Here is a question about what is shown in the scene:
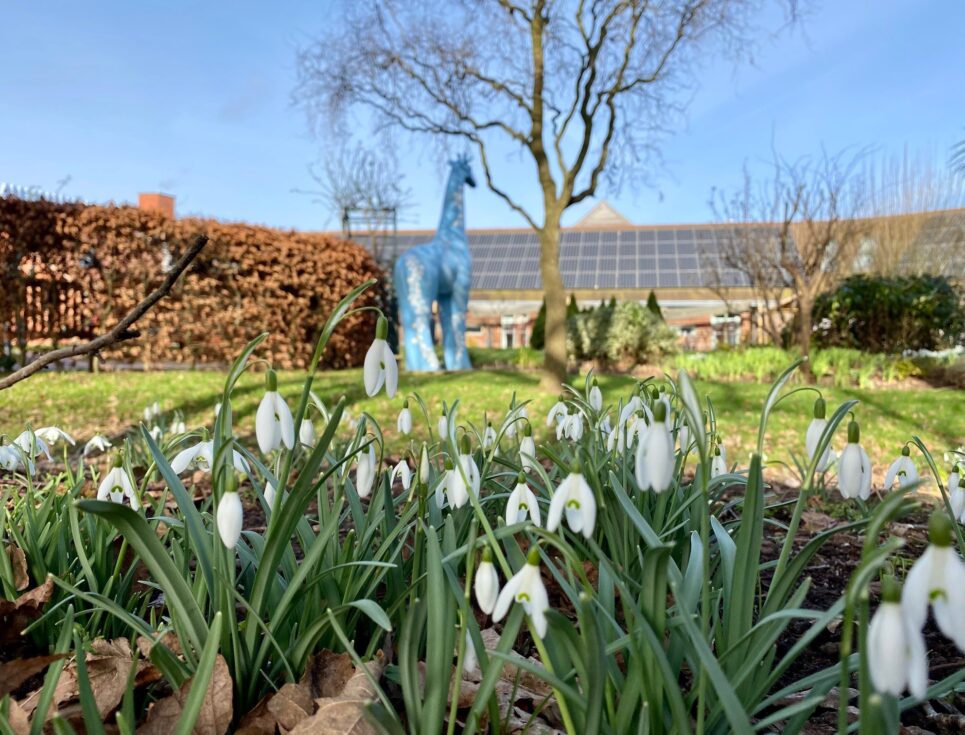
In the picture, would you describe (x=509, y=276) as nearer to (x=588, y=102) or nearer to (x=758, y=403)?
(x=588, y=102)

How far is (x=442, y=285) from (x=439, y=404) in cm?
385

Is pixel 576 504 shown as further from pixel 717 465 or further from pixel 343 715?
pixel 717 465

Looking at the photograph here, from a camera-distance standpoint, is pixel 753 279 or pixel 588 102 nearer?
pixel 588 102

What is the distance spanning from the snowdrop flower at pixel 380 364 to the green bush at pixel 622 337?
→ 1178 centimetres

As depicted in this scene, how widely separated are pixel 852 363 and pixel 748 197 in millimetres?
4553

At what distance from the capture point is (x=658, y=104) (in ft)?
34.9

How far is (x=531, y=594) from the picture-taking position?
98 cm

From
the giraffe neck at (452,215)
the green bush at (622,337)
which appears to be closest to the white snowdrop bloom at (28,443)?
the giraffe neck at (452,215)

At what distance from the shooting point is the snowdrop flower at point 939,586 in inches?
29.0

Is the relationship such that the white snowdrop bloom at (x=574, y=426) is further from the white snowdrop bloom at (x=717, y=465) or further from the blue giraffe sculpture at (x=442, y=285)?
the blue giraffe sculpture at (x=442, y=285)

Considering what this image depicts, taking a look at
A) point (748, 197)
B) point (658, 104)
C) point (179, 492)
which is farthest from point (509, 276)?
point (179, 492)

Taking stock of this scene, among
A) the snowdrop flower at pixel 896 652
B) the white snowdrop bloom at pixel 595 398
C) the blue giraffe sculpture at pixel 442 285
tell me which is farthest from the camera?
the blue giraffe sculpture at pixel 442 285

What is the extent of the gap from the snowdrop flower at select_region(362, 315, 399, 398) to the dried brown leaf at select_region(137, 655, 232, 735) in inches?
22.3

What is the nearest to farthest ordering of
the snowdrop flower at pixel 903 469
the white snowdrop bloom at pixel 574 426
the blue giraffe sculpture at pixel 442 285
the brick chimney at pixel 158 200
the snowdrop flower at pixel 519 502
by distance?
the snowdrop flower at pixel 519 502 → the snowdrop flower at pixel 903 469 → the white snowdrop bloom at pixel 574 426 → the blue giraffe sculpture at pixel 442 285 → the brick chimney at pixel 158 200
